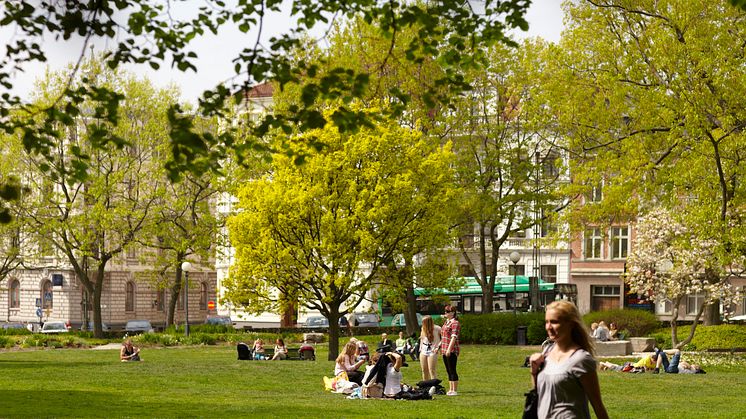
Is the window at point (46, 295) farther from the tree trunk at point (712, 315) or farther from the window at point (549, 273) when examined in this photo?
the tree trunk at point (712, 315)

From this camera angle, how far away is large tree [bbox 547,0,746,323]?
98.3 ft

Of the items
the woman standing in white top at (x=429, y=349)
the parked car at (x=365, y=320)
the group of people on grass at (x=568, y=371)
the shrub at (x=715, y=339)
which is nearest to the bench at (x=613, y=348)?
the shrub at (x=715, y=339)

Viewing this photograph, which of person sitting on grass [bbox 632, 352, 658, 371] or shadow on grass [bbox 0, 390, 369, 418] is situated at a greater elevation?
shadow on grass [bbox 0, 390, 369, 418]

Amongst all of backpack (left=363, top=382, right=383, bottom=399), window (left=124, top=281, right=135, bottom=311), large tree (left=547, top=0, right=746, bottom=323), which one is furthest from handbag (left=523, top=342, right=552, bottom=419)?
window (left=124, top=281, right=135, bottom=311)

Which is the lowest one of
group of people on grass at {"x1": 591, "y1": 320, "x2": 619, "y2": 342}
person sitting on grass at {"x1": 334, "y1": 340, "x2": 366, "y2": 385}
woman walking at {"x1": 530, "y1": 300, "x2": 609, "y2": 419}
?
group of people on grass at {"x1": 591, "y1": 320, "x2": 619, "y2": 342}

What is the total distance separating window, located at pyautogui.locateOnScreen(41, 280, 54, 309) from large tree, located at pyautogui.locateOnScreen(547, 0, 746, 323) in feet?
187

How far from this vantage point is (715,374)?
32031 millimetres

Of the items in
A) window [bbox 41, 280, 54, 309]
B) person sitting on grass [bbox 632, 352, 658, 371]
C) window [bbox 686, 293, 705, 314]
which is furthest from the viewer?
window [bbox 41, 280, 54, 309]

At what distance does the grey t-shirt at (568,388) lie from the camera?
25.4 feet

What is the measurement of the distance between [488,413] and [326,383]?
6.40 m

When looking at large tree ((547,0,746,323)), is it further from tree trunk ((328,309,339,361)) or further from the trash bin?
the trash bin

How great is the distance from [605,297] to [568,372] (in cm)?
7267

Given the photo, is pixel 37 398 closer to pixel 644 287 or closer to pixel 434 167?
pixel 434 167

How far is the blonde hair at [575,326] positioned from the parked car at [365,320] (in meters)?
61.8
